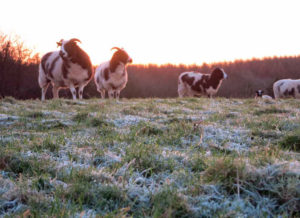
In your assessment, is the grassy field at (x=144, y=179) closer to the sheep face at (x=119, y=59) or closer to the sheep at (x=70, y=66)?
the sheep at (x=70, y=66)

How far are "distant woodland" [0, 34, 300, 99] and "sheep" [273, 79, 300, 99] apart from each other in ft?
17.6

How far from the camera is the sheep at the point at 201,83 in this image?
18.1m

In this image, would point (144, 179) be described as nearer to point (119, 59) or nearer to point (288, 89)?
point (119, 59)

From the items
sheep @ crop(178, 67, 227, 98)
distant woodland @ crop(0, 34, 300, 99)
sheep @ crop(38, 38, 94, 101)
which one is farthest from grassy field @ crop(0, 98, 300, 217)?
distant woodland @ crop(0, 34, 300, 99)

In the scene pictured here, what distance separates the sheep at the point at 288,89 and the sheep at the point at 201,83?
4.40 meters

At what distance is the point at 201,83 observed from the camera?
1872 centimetres

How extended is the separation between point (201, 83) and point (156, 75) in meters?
18.7

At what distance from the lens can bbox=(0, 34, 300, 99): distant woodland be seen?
27906 mm

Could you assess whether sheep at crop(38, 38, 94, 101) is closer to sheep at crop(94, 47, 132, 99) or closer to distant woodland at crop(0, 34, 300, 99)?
sheep at crop(94, 47, 132, 99)

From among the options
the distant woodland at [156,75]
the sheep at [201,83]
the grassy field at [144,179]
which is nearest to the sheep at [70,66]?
the grassy field at [144,179]

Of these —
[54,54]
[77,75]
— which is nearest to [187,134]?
[77,75]

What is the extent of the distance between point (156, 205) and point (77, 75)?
1004 cm

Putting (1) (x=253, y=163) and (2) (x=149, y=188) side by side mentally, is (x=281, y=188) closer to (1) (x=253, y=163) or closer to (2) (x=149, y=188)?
(1) (x=253, y=163)

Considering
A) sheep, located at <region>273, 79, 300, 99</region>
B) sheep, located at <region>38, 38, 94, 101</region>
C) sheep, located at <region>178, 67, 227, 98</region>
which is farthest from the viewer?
sheep, located at <region>273, 79, 300, 99</region>
